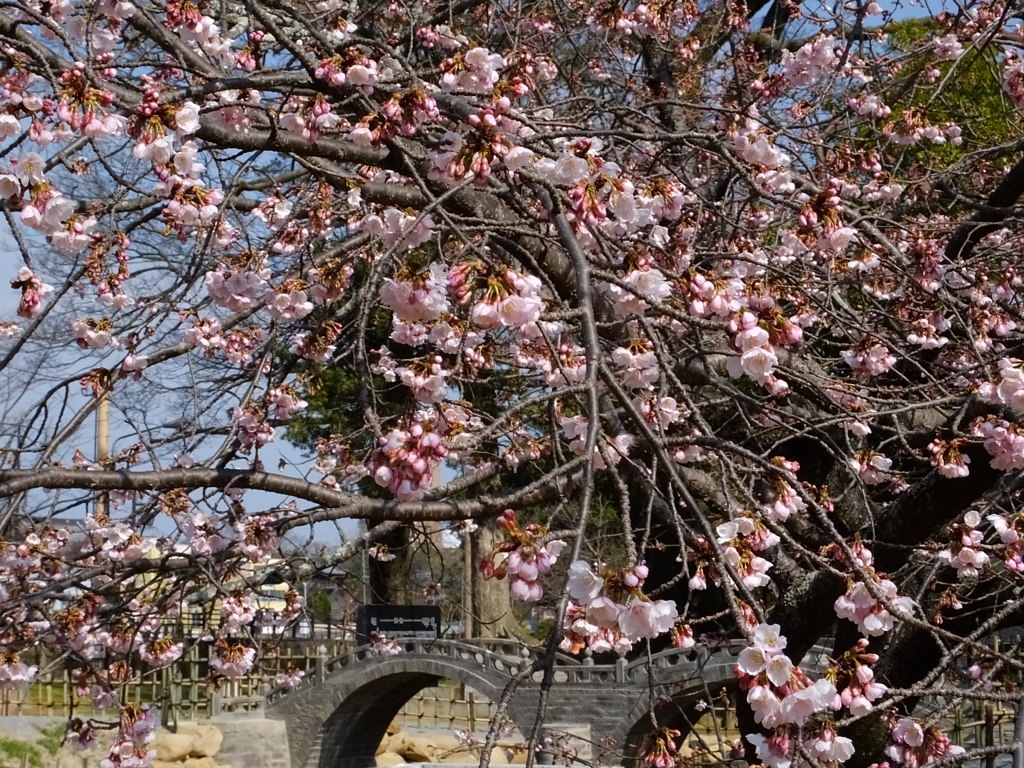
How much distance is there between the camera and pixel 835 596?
11.5 ft

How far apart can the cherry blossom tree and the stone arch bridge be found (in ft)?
30.6

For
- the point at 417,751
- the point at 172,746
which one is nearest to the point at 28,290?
the point at 172,746

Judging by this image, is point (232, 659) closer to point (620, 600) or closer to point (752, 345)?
point (752, 345)

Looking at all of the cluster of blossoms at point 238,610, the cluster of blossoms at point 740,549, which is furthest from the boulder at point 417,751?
the cluster of blossoms at point 740,549

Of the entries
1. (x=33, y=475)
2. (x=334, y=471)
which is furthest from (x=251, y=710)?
(x=33, y=475)

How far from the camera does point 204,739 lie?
Result: 49.4 feet

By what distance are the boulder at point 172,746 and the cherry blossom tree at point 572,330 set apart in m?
9.45

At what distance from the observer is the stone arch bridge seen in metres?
14.9

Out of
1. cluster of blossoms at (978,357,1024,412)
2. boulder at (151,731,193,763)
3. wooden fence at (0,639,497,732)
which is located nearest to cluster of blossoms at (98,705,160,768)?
cluster of blossoms at (978,357,1024,412)

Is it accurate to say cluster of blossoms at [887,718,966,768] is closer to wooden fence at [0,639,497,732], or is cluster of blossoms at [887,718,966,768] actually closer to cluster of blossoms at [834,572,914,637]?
cluster of blossoms at [834,572,914,637]

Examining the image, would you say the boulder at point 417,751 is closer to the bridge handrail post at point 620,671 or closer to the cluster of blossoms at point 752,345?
the bridge handrail post at point 620,671

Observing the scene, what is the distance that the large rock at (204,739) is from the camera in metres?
14.8

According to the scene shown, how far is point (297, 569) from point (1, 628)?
1.33 m

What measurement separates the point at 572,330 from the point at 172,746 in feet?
44.3
